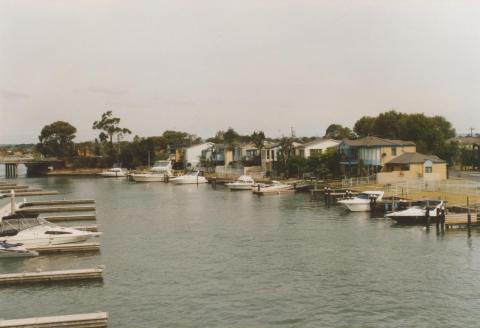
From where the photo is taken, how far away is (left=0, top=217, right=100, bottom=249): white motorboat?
4078 cm

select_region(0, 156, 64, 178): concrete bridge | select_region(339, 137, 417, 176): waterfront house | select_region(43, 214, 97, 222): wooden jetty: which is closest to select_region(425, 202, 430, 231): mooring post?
select_region(43, 214, 97, 222): wooden jetty

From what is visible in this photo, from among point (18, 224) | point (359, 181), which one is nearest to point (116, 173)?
point (359, 181)

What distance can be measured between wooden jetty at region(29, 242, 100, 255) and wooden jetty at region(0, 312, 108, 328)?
16.7 metres

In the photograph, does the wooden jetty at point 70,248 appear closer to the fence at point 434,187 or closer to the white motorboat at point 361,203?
the white motorboat at point 361,203

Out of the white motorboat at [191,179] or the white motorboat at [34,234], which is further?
the white motorboat at [191,179]

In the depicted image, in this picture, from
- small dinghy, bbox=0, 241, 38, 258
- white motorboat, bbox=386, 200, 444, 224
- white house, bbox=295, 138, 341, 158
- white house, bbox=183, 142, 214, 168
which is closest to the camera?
small dinghy, bbox=0, 241, 38, 258

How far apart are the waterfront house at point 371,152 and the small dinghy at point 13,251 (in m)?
58.3

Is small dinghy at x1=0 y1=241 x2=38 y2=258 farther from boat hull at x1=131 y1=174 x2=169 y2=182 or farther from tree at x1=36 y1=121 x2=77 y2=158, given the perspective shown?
tree at x1=36 y1=121 x2=77 y2=158

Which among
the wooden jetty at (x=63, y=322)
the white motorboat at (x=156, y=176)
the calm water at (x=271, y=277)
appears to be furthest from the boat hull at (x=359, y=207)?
the white motorboat at (x=156, y=176)

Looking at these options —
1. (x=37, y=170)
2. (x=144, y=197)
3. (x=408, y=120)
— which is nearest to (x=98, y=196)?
(x=144, y=197)

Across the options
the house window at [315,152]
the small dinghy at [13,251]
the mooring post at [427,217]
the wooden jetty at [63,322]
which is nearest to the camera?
the wooden jetty at [63,322]

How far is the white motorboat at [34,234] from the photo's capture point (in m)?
40.8

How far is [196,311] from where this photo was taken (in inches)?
1085

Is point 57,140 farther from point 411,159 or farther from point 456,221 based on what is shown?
point 456,221
